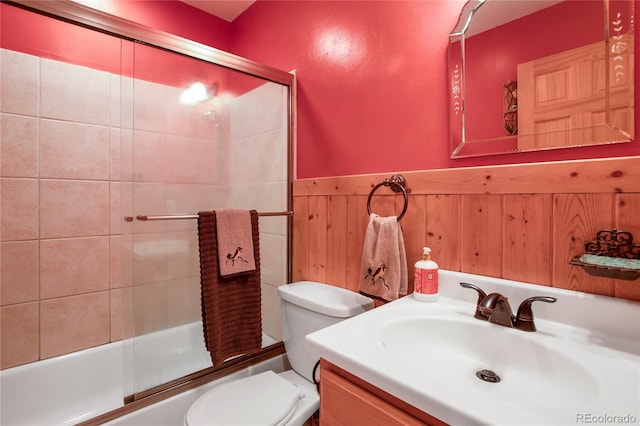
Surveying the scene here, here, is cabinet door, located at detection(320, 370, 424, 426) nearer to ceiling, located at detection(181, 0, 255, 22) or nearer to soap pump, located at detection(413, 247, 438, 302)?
soap pump, located at detection(413, 247, 438, 302)

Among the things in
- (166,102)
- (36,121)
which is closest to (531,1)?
(166,102)

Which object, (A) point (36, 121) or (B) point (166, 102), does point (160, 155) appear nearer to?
(B) point (166, 102)

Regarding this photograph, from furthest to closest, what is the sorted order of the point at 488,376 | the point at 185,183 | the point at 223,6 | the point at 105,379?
the point at 223,6
the point at 105,379
the point at 185,183
the point at 488,376

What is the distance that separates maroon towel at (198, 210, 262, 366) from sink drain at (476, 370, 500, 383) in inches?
37.3

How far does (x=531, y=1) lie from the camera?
0.92 m

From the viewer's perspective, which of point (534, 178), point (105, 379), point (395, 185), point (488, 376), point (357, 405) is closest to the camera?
point (357, 405)

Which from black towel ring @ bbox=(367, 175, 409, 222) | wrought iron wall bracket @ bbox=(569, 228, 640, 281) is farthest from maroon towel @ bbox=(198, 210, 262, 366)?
wrought iron wall bracket @ bbox=(569, 228, 640, 281)

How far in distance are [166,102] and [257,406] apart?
4.33 feet

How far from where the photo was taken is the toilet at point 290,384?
1.04 metres

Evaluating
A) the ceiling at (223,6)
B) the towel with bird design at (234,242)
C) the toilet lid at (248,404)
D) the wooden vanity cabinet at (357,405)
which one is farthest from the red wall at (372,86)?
the toilet lid at (248,404)

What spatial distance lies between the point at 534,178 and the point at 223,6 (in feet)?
7.28

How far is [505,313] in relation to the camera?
0.82m

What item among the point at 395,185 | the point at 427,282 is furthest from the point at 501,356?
the point at 395,185

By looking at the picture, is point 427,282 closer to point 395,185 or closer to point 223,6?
point 395,185
